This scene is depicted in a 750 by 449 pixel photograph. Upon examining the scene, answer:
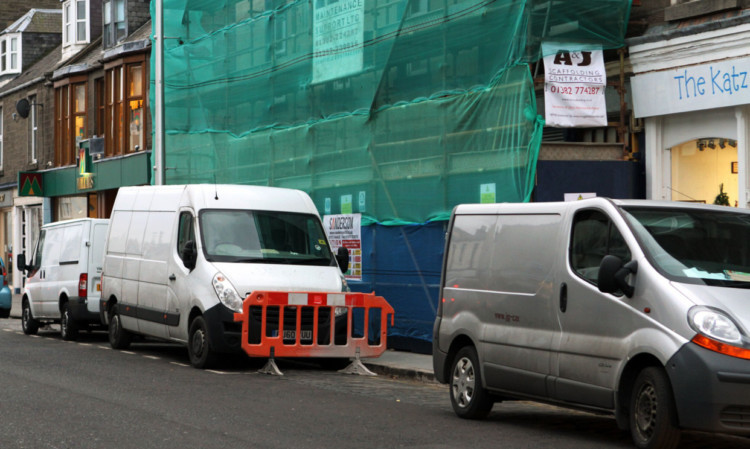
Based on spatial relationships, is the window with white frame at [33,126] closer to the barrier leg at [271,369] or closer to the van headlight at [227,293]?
the van headlight at [227,293]

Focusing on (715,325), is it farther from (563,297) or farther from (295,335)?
(295,335)

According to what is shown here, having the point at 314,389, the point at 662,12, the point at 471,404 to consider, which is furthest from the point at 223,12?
the point at 471,404

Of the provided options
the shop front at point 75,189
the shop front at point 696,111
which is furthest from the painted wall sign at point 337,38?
the shop front at point 75,189

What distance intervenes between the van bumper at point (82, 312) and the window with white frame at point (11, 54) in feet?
88.7

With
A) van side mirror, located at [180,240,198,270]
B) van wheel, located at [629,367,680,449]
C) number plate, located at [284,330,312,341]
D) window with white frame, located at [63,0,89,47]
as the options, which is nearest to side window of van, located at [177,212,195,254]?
van side mirror, located at [180,240,198,270]

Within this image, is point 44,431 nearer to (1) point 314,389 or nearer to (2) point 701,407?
(1) point 314,389

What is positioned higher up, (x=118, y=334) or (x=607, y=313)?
(x=607, y=313)

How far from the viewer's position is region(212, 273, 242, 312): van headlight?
15023mm

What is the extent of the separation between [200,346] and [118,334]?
393cm

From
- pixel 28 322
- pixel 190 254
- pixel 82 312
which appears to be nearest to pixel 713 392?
pixel 190 254

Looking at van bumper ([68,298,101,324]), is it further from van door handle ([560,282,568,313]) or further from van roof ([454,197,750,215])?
van door handle ([560,282,568,313])

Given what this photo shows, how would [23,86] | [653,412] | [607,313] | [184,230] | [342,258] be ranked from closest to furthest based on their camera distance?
1. [653,412]
2. [607,313]
3. [342,258]
4. [184,230]
5. [23,86]

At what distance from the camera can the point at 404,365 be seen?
1573cm

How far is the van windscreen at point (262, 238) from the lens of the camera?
1592 centimetres
